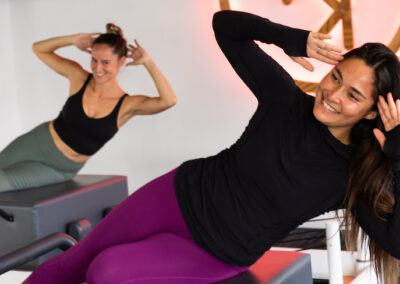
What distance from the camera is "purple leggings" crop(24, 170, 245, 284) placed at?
1.36 m

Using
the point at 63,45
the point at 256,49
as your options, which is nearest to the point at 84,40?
the point at 63,45

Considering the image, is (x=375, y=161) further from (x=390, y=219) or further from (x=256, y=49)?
(x=256, y=49)

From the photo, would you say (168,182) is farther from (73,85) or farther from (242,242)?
(73,85)

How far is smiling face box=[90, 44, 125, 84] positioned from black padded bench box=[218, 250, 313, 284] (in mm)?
1474

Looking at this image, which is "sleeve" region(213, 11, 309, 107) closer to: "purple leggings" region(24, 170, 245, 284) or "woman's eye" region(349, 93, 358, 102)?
"woman's eye" region(349, 93, 358, 102)

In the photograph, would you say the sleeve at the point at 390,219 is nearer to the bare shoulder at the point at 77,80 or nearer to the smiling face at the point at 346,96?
the smiling face at the point at 346,96

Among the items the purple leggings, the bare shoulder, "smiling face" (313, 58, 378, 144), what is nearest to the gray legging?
the bare shoulder

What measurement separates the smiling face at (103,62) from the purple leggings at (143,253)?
1.37 m

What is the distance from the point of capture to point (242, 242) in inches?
55.4

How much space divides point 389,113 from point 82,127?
1888 mm

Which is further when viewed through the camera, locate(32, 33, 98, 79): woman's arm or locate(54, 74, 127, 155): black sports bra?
locate(32, 33, 98, 79): woman's arm

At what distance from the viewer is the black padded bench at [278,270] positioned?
1.43 meters

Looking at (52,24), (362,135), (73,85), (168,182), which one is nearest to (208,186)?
(168,182)

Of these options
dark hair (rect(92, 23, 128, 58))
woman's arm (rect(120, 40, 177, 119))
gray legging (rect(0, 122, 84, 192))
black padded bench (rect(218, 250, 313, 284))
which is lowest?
black padded bench (rect(218, 250, 313, 284))
